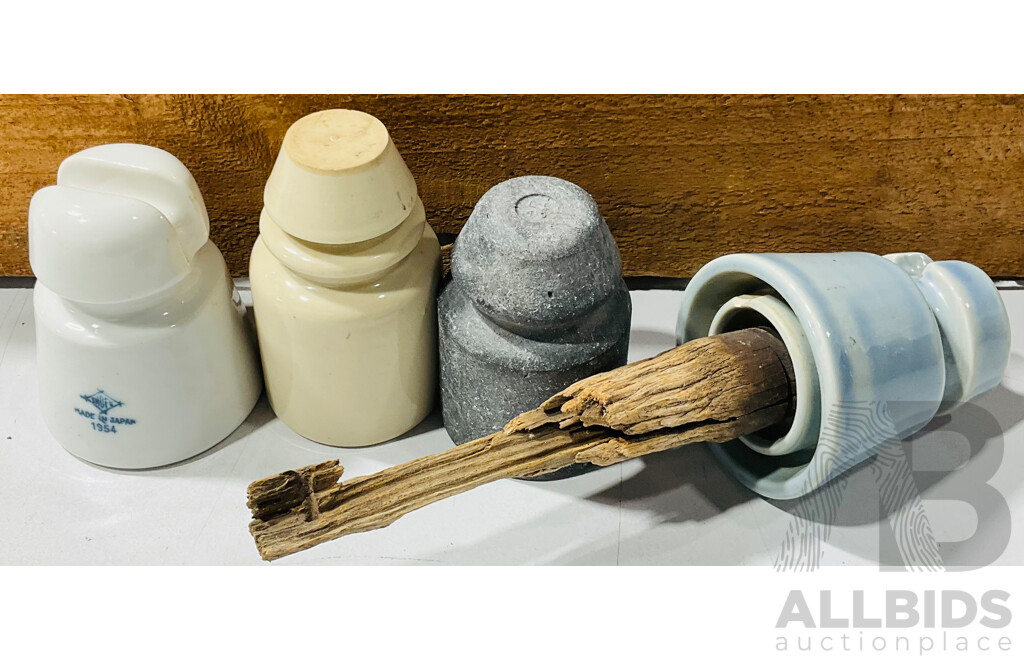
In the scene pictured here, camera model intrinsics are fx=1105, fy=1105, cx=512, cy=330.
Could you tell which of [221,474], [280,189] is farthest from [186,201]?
[221,474]

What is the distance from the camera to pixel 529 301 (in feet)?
2.51

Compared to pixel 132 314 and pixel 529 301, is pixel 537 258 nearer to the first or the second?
pixel 529 301

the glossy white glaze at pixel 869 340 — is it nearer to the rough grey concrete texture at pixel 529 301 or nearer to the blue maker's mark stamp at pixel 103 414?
the rough grey concrete texture at pixel 529 301

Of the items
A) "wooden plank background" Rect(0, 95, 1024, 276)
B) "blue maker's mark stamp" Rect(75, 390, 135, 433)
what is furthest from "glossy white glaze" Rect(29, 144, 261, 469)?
"wooden plank background" Rect(0, 95, 1024, 276)

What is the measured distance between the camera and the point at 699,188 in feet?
3.23

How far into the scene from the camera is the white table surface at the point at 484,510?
2.67ft

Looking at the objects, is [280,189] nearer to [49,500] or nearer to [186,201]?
[186,201]

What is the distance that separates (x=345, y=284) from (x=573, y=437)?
0.65 feet

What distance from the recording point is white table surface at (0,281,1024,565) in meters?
0.81

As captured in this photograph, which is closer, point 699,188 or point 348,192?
point 348,192

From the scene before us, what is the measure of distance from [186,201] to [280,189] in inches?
3.0

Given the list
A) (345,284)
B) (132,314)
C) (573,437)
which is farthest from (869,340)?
(132,314)

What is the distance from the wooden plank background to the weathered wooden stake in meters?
0.23

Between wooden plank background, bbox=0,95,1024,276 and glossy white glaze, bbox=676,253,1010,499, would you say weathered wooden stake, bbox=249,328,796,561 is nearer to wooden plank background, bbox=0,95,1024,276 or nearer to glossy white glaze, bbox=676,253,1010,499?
glossy white glaze, bbox=676,253,1010,499
